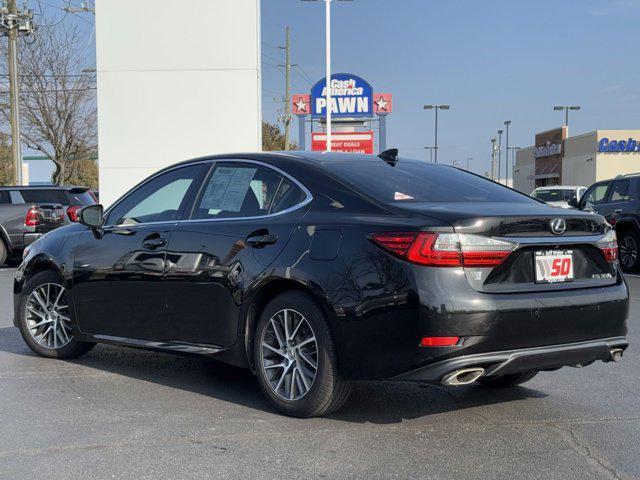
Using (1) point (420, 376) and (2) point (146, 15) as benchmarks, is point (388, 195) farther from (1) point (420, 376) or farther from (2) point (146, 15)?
(2) point (146, 15)

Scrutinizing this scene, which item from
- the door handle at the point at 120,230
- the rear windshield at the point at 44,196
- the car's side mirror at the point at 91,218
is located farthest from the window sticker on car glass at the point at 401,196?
the rear windshield at the point at 44,196

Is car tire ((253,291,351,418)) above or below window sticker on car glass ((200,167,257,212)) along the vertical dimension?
below

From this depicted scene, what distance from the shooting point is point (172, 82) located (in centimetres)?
1872

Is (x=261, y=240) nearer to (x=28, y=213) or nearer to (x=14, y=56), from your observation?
(x=28, y=213)

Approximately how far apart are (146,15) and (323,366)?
15683 millimetres

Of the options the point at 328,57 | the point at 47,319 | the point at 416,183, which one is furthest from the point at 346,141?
the point at 416,183

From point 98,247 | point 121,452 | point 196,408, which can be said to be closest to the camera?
point 121,452

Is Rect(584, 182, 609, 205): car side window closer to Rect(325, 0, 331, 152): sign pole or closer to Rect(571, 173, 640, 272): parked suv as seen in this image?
Rect(571, 173, 640, 272): parked suv

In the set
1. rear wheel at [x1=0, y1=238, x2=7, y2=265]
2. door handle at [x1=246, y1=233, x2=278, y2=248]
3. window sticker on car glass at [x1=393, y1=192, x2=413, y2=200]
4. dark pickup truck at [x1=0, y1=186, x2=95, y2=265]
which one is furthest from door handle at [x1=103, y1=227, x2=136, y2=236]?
rear wheel at [x1=0, y1=238, x2=7, y2=265]

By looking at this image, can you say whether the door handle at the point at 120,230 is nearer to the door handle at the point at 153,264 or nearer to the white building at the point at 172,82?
the door handle at the point at 153,264

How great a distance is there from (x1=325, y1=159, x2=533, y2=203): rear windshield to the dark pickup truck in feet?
39.2

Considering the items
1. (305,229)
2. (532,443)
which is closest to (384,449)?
(532,443)

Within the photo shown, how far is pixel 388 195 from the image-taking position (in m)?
4.91

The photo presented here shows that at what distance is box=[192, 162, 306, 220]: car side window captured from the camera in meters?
5.28
